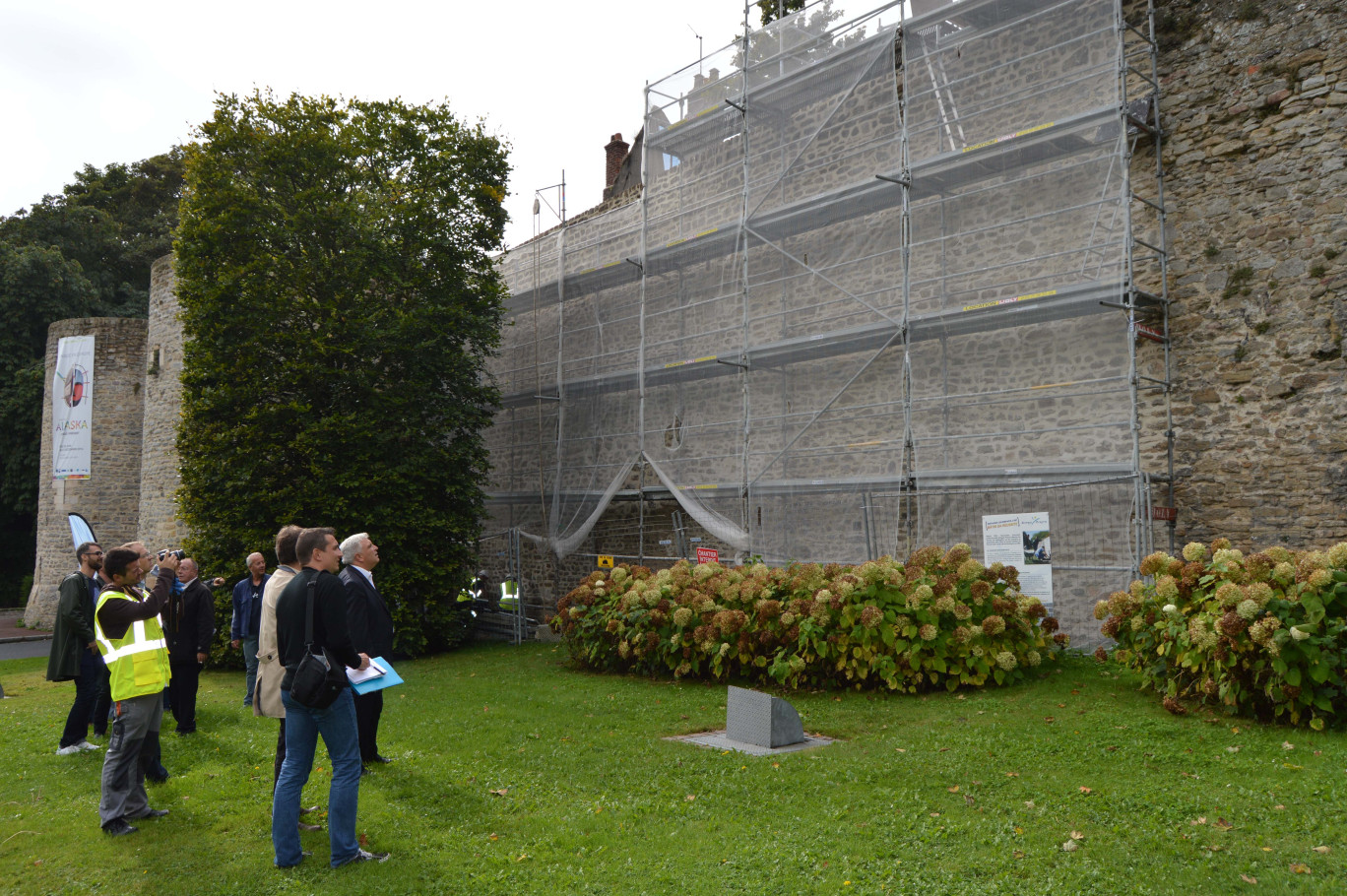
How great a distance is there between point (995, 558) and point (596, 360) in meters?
7.87

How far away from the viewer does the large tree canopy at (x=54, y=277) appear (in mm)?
27375

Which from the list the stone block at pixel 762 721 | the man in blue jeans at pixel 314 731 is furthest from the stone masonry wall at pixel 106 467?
the man in blue jeans at pixel 314 731

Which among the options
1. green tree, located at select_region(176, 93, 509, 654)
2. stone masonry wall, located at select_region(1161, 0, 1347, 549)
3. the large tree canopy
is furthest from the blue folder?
the large tree canopy

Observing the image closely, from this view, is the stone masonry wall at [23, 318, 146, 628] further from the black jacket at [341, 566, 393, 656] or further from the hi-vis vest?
the hi-vis vest

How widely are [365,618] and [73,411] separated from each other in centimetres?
2125

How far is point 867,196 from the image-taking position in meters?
12.0

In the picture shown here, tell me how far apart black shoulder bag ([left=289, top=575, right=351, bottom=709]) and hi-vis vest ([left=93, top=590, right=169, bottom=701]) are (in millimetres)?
1468

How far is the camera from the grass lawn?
4.16 metres

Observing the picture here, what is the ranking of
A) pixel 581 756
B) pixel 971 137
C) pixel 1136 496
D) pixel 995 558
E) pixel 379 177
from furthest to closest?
pixel 379 177 → pixel 971 137 → pixel 995 558 → pixel 1136 496 → pixel 581 756

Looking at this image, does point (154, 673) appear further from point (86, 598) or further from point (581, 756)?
point (581, 756)

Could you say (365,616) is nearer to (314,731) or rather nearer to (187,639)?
(314,731)

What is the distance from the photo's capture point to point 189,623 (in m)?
8.02

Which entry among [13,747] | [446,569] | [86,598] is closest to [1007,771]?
[86,598]

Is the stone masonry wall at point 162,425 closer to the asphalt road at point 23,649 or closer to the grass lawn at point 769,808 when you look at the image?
the asphalt road at point 23,649
